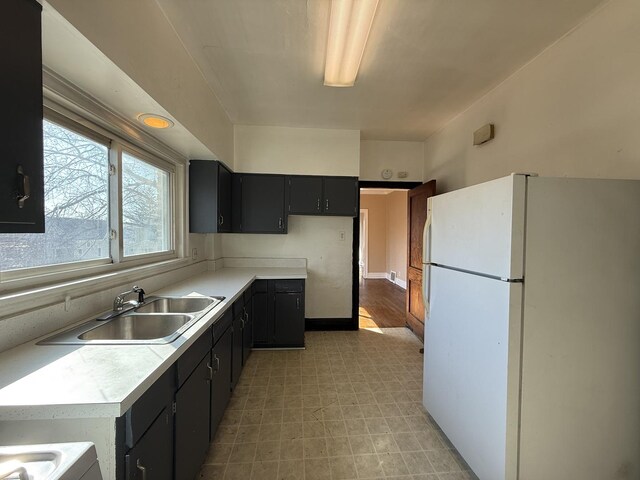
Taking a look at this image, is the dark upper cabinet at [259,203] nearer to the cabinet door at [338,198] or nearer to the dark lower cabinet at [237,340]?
the cabinet door at [338,198]

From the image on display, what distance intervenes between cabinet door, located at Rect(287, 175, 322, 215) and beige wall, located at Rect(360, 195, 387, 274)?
4.99 metres

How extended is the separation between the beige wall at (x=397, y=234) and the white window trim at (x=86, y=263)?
5.61 metres

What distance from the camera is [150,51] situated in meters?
1.53

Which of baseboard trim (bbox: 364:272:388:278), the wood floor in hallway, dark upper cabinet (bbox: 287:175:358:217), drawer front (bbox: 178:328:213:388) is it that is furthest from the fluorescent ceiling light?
baseboard trim (bbox: 364:272:388:278)

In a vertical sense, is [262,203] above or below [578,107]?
below

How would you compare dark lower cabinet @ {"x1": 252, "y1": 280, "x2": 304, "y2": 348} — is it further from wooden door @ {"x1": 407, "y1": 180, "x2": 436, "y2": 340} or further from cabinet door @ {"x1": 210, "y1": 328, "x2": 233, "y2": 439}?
wooden door @ {"x1": 407, "y1": 180, "x2": 436, "y2": 340}

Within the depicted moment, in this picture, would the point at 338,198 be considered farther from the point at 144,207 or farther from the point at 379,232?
the point at 379,232

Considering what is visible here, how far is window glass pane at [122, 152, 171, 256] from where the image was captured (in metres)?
2.04

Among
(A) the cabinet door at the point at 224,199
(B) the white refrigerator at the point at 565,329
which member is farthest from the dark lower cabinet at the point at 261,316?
(B) the white refrigerator at the point at 565,329

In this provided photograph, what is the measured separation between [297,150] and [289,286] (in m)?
1.72

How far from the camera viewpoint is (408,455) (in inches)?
68.1

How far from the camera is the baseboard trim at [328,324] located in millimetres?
3836

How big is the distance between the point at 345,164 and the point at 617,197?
265 cm

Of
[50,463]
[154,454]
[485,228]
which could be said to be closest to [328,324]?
[485,228]
